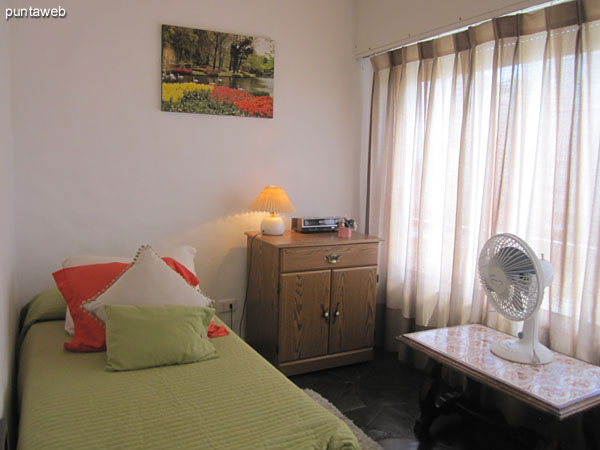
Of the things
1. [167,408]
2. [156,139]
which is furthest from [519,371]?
[156,139]

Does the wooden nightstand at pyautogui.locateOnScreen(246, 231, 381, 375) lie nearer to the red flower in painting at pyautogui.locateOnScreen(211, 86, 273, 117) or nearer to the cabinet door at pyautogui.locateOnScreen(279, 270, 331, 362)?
the cabinet door at pyautogui.locateOnScreen(279, 270, 331, 362)

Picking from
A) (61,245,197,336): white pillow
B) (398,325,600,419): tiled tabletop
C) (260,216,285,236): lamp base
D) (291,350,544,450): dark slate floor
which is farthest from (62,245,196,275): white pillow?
(398,325,600,419): tiled tabletop

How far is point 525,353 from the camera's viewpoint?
2080 millimetres

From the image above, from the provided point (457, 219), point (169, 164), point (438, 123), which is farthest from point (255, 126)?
point (457, 219)

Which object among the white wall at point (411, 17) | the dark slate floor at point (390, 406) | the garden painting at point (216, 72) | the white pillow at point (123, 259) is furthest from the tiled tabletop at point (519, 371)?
the garden painting at point (216, 72)

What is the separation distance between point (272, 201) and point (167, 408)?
166cm

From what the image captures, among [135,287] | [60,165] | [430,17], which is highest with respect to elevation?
[430,17]

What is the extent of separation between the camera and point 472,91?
9.01 ft

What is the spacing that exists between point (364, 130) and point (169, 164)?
155 centimetres

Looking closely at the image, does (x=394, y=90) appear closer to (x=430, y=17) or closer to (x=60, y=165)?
(x=430, y=17)

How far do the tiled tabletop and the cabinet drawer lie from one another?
771 millimetres

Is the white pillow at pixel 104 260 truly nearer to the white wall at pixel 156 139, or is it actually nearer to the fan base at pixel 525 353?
the white wall at pixel 156 139

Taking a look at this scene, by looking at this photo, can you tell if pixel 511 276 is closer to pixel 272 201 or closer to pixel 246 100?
pixel 272 201

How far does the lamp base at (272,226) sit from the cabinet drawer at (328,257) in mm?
264
